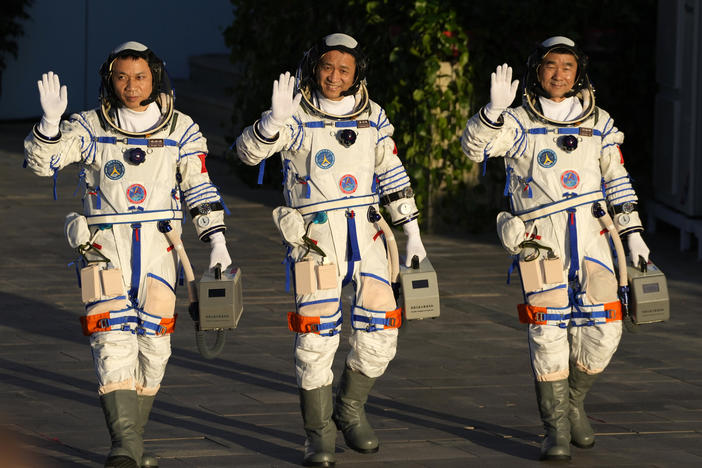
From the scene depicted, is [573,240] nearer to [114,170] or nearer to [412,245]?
[412,245]

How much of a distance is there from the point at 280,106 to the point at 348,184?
542 millimetres

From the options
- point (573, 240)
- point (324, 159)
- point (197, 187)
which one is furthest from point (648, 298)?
point (197, 187)

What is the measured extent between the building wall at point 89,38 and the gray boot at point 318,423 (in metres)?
14.4

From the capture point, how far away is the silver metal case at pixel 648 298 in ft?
22.6

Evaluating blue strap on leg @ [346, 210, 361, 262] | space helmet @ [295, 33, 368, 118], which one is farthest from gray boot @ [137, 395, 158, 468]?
space helmet @ [295, 33, 368, 118]

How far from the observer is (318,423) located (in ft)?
21.5

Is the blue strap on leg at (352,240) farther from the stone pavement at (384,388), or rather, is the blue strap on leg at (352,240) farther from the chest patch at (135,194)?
the chest patch at (135,194)

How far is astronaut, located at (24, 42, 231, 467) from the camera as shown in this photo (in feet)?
20.8

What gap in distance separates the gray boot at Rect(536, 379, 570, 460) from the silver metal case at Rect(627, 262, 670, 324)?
0.53 m

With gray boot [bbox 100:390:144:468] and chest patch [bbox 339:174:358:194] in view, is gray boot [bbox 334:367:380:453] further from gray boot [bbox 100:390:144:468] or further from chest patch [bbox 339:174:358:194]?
gray boot [bbox 100:390:144:468]

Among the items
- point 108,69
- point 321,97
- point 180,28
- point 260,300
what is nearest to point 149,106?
point 108,69

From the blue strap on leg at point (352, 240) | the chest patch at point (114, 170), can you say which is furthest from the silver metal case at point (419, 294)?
the chest patch at point (114, 170)

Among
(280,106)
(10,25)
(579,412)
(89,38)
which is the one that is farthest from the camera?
(89,38)

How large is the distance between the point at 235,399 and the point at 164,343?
1.26m
